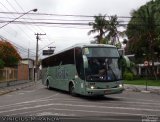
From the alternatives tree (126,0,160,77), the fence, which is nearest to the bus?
the fence

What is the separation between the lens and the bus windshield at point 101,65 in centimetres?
2272

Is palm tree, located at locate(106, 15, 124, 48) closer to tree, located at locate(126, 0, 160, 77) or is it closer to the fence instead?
tree, located at locate(126, 0, 160, 77)

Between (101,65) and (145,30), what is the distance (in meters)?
36.7

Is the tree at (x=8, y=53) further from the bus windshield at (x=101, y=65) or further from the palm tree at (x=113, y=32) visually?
the bus windshield at (x=101, y=65)

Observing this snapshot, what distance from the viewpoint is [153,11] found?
55656 mm

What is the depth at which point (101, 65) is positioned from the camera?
898 inches

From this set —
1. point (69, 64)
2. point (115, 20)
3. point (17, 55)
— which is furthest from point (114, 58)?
point (115, 20)

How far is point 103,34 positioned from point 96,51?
1929 inches

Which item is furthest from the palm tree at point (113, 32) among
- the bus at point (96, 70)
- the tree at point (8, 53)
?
the bus at point (96, 70)

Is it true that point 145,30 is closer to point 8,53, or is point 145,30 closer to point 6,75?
point 8,53

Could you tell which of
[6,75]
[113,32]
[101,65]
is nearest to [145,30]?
[113,32]

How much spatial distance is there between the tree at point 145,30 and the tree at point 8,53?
18.7 meters

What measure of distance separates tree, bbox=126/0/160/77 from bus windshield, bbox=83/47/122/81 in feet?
100.0

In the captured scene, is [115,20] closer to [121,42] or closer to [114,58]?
[121,42]
